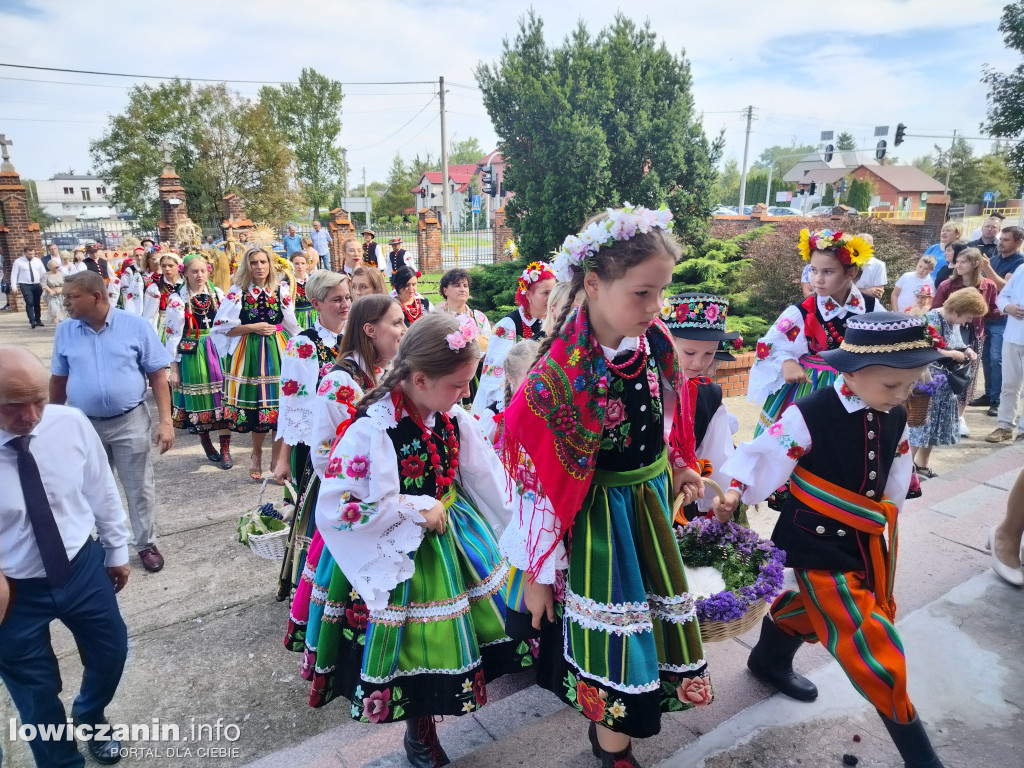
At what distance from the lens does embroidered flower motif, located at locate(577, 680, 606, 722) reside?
214cm

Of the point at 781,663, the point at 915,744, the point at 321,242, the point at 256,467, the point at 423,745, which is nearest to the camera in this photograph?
the point at 915,744

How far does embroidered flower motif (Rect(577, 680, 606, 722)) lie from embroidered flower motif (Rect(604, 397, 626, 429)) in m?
0.87

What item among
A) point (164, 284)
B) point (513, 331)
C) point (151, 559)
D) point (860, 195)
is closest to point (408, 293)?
point (513, 331)

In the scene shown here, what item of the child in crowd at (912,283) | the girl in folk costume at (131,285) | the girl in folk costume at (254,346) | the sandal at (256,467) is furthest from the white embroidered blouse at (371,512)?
the girl in folk costume at (131,285)

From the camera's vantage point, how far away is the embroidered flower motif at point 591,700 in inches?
84.4

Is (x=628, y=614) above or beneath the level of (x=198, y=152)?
beneath

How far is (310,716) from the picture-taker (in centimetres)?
314

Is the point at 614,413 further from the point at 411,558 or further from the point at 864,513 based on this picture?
the point at 864,513

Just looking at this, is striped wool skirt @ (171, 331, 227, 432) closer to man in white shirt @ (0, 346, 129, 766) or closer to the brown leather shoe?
the brown leather shoe

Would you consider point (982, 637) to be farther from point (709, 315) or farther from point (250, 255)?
point (250, 255)

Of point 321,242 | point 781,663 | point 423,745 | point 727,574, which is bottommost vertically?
point 423,745

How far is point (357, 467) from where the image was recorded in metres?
2.45

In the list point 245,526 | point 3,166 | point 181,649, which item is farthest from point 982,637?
point 3,166

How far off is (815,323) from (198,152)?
103 feet
